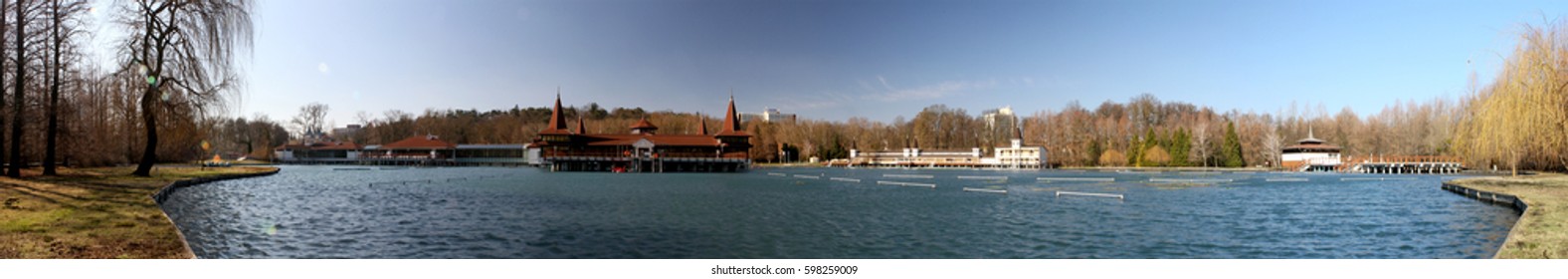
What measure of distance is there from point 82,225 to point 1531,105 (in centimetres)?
3338

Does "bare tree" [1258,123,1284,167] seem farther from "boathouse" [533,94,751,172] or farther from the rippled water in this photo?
the rippled water

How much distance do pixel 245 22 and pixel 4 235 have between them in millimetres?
14415

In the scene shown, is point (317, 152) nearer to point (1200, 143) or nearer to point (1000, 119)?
point (1000, 119)

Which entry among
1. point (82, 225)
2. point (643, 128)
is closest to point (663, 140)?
point (643, 128)

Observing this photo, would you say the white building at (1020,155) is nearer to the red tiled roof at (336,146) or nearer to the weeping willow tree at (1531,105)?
the weeping willow tree at (1531,105)

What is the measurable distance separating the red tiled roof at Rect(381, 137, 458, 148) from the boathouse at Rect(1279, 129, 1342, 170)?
274 ft

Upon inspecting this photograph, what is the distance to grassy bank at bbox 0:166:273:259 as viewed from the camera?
Result: 826 cm

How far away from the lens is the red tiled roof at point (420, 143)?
7950 cm

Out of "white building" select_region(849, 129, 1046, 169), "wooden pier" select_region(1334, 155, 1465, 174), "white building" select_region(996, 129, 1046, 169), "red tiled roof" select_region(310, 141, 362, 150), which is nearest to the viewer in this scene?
"wooden pier" select_region(1334, 155, 1465, 174)

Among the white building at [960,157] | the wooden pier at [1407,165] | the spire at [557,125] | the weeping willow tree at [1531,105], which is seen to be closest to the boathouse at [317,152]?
the spire at [557,125]

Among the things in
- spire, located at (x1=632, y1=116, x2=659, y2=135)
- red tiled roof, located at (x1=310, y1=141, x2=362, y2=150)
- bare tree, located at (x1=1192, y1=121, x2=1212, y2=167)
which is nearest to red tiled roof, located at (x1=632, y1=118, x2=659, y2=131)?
spire, located at (x1=632, y1=116, x2=659, y2=135)
